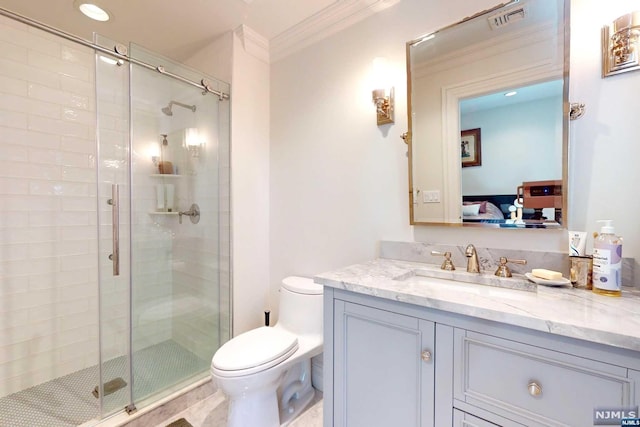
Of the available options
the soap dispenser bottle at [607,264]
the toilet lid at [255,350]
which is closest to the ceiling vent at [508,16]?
the soap dispenser bottle at [607,264]

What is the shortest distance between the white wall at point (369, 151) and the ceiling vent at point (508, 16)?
95 mm

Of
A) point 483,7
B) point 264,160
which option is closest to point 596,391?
point 483,7

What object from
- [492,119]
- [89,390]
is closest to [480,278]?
[492,119]

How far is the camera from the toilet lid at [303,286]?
1.62 metres

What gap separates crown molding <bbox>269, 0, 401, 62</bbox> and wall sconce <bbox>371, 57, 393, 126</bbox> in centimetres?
34

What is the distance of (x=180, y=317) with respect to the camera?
6.55 ft

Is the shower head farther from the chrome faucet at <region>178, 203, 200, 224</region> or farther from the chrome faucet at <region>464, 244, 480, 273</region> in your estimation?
the chrome faucet at <region>464, 244, 480, 273</region>

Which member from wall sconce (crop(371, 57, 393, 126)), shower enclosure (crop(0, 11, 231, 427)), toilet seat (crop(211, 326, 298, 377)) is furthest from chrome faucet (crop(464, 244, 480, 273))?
shower enclosure (crop(0, 11, 231, 427))

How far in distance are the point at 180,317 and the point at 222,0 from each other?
208 centimetres

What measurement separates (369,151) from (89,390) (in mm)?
2224

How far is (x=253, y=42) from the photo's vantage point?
194 centimetres

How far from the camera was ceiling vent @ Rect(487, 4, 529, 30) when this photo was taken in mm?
1148

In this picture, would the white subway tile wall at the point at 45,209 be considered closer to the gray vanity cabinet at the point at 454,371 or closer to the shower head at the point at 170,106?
the shower head at the point at 170,106

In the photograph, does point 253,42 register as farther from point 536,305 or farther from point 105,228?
point 536,305
